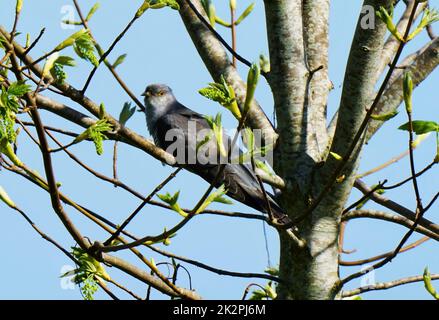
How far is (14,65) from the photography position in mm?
2225

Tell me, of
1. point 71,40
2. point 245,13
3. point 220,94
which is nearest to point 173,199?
point 220,94

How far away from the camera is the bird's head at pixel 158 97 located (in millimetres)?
6836

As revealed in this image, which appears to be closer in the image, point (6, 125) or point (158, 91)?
point (6, 125)

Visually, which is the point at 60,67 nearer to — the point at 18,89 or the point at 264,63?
the point at 18,89

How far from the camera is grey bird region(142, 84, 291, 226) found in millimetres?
5207

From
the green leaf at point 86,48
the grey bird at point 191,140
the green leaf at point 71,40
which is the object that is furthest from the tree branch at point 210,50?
the green leaf at point 71,40

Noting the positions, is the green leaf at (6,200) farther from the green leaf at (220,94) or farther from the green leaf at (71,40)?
the green leaf at (220,94)

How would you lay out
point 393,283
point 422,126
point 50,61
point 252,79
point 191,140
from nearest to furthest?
point 252,79 → point 422,126 → point 50,61 → point 393,283 → point 191,140

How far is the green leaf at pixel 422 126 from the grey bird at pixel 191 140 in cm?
155

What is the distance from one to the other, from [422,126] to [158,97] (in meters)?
4.84

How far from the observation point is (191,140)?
5.59 metres
